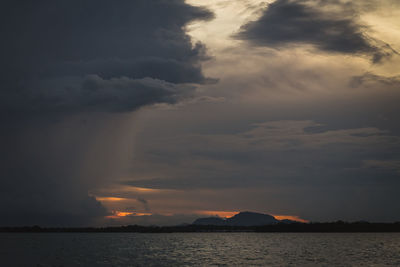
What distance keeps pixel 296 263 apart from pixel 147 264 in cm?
2822

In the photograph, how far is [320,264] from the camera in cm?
7619

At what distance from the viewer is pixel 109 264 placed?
78812mm

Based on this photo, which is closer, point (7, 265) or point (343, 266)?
point (343, 266)

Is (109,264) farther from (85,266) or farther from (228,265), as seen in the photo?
(228,265)

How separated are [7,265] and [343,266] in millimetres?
63579

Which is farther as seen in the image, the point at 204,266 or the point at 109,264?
the point at 109,264

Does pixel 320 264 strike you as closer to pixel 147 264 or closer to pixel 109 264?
pixel 147 264

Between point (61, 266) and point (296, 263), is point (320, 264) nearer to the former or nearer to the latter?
point (296, 263)

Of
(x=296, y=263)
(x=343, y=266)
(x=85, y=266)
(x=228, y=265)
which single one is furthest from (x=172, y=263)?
(x=343, y=266)

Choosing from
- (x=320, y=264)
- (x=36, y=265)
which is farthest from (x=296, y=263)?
(x=36, y=265)

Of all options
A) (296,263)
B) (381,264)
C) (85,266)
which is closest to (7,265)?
(85,266)

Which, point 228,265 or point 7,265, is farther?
point 7,265

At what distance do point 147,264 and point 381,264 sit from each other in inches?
1704

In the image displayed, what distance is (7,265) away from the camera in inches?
3132
